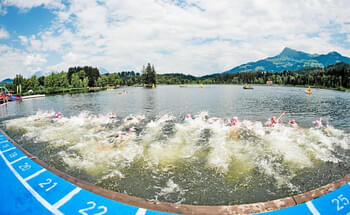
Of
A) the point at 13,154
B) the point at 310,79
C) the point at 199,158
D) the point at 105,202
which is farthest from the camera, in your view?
the point at 310,79

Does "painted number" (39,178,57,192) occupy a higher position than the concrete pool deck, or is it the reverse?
"painted number" (39,178,57,192)

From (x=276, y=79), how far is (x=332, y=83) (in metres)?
61.1

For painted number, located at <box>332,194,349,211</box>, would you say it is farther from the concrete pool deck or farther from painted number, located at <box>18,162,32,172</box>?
painted number, located at <box>18,162,32,172</box>

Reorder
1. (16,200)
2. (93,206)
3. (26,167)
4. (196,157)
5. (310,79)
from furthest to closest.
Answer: (310,79) < (196,157) < (26,167) < (16,200) < (93,206)

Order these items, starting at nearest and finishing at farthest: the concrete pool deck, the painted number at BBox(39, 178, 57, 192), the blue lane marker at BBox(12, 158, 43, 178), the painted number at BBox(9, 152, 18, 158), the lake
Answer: the concrete pool deck
the painted number at BBox(39, 178, 57, 192)
the lake
the blue lane marker at BBox(12, 158, 43, 178)
the painted number at BBox(9, 152, 18, 158)

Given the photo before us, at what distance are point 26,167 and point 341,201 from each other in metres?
10.0

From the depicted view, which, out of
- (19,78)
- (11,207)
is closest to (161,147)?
(11,207)

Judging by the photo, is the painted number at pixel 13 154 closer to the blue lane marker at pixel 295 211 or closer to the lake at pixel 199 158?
the lake at pixel 199 158

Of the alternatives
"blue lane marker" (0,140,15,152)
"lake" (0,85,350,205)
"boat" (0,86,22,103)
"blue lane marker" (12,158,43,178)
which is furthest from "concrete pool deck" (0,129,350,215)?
"boat" (0,86,22,103)

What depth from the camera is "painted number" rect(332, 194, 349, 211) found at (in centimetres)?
462

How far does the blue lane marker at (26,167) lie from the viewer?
6.47 meters

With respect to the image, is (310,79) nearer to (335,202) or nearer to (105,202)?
(335,202)

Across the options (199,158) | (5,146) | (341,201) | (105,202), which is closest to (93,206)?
(105,202)

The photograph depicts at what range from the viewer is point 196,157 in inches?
338
